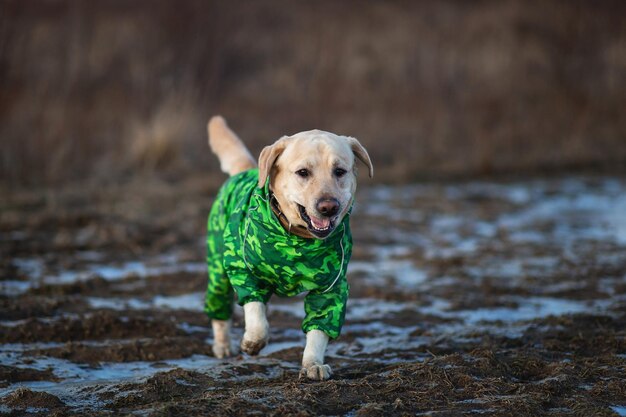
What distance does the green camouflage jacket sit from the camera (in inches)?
168

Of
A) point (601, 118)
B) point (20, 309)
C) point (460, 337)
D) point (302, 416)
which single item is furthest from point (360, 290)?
point (601, 118)

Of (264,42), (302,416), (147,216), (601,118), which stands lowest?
(302,416)

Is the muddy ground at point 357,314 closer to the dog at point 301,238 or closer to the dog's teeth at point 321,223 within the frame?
the dog at point 301,238

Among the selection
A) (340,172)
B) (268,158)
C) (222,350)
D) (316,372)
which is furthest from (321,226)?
(222,350)

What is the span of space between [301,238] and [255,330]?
521 mm

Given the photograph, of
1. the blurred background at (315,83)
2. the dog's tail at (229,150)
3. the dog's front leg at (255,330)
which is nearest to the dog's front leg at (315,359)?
the dog's front leg at (255,330)

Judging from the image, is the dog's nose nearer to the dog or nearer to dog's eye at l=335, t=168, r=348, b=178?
the dog

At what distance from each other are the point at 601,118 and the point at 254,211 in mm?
13492

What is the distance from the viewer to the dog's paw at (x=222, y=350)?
5129 millimetres

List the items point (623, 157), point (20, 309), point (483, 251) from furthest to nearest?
point (623, 157), point (483, 251), point (20, 309)

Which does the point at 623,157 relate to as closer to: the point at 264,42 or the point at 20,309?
the point at 264,42

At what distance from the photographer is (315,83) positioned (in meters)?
17.5

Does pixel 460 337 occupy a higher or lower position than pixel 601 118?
lower

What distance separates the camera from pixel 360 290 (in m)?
6.82
